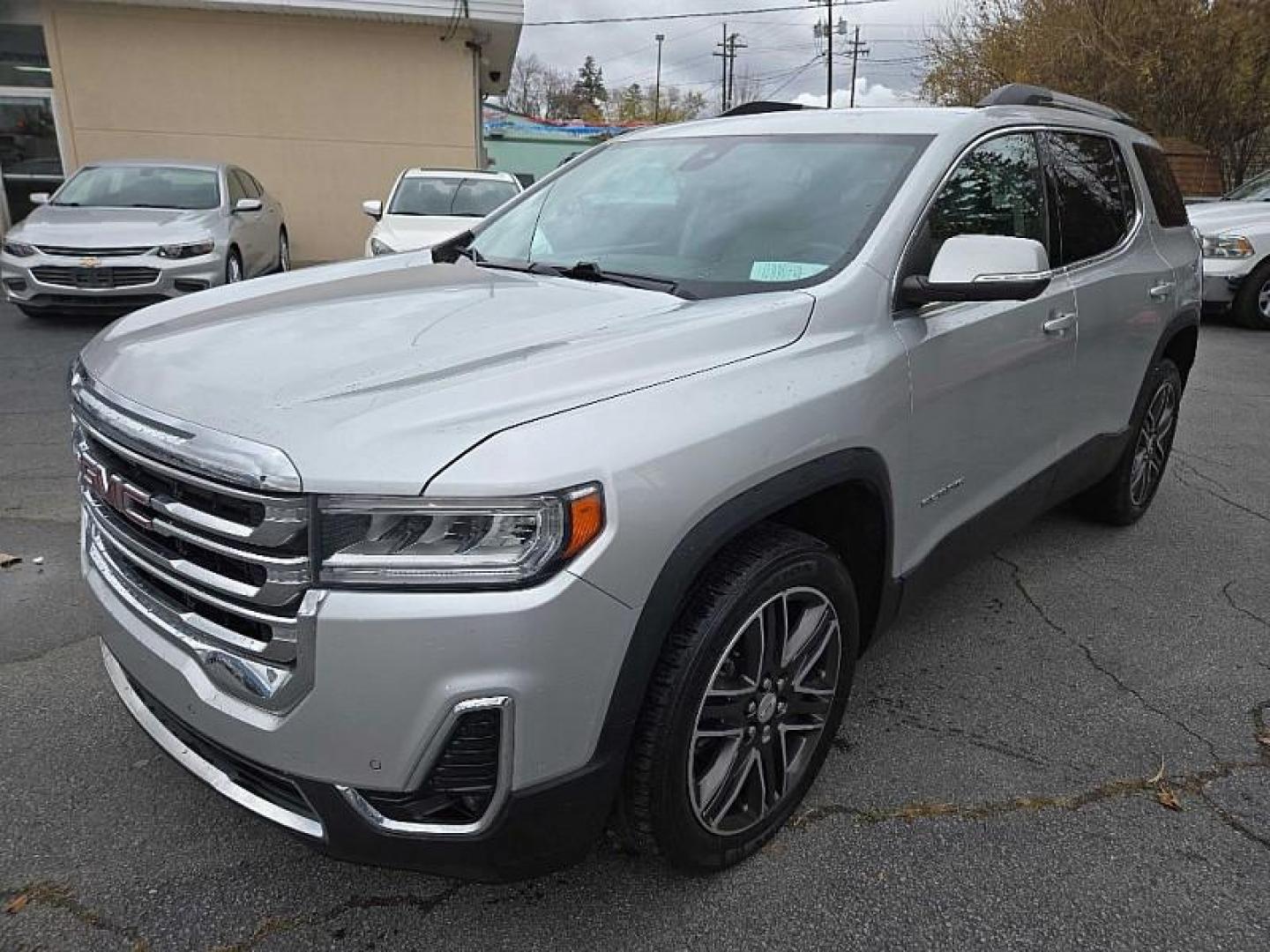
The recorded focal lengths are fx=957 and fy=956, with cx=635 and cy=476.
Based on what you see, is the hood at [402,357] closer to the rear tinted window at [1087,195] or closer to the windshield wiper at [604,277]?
the windshield wiper at [604,277]

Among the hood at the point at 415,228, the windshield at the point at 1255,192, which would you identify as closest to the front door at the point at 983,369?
the hood at the point at 415,228

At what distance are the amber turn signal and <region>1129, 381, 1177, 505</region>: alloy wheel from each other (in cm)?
347

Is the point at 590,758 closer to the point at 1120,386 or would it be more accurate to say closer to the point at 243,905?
the point at 243,905

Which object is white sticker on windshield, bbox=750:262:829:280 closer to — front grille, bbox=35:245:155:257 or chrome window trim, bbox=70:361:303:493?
chrome window trim, bbox=70:361:303:493

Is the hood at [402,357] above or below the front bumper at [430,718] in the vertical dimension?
above

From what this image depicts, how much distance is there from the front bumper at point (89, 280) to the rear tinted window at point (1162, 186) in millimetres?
7314

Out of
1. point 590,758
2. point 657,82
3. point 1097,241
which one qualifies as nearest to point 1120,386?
point 1097,241

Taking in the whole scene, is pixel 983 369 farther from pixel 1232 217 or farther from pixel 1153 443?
pixel 1232 217

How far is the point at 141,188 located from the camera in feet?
31.8

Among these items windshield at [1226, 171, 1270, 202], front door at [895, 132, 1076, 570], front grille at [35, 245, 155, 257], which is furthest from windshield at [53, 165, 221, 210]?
windshield at [1226, 171, 1270, 202]

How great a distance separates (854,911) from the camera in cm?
220

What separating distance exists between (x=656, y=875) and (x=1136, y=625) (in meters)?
2.34

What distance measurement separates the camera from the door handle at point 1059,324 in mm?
3217

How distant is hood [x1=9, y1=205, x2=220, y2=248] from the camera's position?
828 cm
